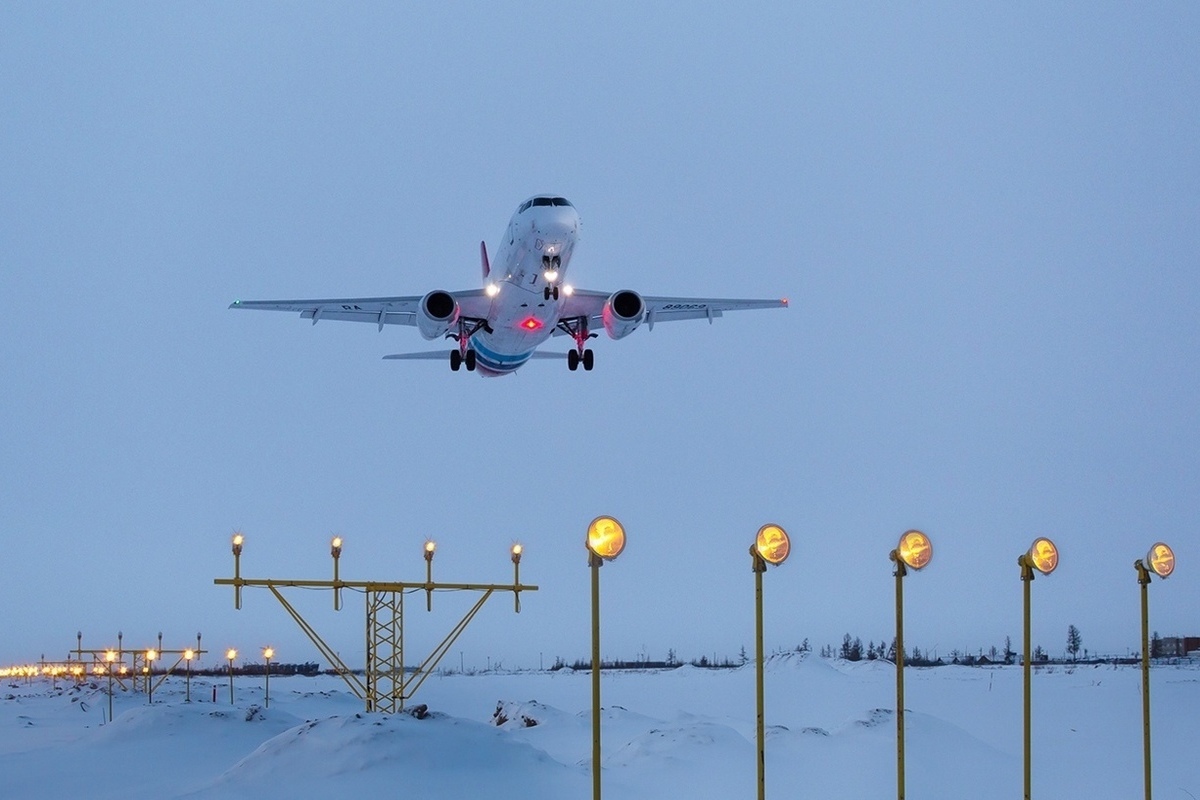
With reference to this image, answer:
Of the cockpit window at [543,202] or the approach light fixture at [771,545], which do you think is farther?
the cockpit window at [543,202]

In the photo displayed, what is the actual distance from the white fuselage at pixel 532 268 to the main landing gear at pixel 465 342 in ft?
5.00

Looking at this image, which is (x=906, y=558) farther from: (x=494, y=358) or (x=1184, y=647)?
(x=1184, y=647)

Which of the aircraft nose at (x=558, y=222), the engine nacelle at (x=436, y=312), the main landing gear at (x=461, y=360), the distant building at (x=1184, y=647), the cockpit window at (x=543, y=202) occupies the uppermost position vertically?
the cockpit window at (x=543, y=202)

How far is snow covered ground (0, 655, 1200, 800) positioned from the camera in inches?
892

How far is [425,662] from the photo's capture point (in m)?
25.8

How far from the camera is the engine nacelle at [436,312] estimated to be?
33.7 metres

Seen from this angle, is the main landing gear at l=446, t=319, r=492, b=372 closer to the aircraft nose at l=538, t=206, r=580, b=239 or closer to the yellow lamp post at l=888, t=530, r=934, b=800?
the aircraft nose at l=538, t=206, r=580, b=239

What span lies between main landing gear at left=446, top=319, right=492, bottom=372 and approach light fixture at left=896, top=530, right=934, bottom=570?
26.7 metres

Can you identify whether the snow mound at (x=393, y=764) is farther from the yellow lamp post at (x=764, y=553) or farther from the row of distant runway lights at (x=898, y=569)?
the yellow lamp post at (x=764, y=553)

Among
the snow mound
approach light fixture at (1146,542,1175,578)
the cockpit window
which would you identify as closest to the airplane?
the cockpit window

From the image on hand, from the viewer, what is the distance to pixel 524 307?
108 feet

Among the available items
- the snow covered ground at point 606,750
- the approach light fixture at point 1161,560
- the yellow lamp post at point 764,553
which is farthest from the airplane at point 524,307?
the yellow lamp post at point 764,553

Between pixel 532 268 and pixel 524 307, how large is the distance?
→ 2106 mm

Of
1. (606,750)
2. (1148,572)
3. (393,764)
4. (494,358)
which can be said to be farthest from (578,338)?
(1148,572)
